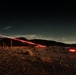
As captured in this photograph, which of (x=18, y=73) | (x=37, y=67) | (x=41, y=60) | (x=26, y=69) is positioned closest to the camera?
(x=18, y=73)

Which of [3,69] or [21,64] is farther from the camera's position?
[21,64]

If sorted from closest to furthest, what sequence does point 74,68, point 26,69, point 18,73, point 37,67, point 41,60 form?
point 18,73, point 26,69, point 37,67, point 74,68, point 41,60

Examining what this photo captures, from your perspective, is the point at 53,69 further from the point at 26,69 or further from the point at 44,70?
the point at 26,69

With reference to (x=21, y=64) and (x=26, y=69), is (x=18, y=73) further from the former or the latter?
(x=21, y=64)

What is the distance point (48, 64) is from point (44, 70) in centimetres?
207

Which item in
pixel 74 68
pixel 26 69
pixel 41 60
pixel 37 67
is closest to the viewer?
pixel 26 69

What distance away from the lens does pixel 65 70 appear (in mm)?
17422

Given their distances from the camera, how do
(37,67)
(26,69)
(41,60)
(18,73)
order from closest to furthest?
(18,73), (26,69), (37,67), (41,60)

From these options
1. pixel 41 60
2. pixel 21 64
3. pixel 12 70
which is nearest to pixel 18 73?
pixel 12 70

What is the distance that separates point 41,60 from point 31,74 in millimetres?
4835

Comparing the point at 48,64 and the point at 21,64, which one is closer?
the point at 21,64

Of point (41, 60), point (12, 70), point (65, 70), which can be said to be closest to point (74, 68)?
point (65, 70)

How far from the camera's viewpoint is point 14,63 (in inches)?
683

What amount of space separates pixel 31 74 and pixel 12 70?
1.44 metres
